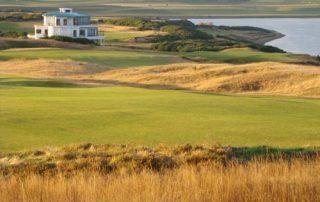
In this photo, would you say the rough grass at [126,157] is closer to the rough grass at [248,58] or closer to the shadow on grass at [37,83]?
the shadow on grass at [37,83]

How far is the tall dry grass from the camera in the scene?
28.7ft

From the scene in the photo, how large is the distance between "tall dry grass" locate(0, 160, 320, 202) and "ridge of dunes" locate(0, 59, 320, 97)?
2362cm

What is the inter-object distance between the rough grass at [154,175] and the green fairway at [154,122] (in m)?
1.36

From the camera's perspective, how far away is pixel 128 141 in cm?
1405

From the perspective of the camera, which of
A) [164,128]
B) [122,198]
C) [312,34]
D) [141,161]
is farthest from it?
[312,34]

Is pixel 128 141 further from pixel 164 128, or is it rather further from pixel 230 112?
pixel 230 112

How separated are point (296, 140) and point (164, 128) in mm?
2794

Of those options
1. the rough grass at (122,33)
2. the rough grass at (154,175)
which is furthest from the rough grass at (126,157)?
the rough grass at (122,33)

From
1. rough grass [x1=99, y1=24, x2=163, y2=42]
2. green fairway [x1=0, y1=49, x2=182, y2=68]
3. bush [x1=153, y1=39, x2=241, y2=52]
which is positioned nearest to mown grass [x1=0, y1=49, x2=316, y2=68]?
green fairway [x1=0, y1=49, x2=182, y2=68]

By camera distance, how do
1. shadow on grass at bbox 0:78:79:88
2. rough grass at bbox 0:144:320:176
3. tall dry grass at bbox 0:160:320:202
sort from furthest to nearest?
shadow on grass at bbox 0:78:79:88 → rough grass at bbox 0:144:320:176 → tall dry grass at bbox 0:160:320:202

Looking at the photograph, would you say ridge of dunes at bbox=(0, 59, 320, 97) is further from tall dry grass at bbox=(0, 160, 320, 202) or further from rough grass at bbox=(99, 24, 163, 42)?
rough grass at bbox=(99, 24, 163, 42)

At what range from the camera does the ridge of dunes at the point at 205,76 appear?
35969mm

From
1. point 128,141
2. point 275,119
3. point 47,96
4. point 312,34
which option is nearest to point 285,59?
point 47,96

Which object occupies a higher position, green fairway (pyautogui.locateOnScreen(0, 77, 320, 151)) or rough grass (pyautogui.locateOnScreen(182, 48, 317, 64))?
green fairway (pyautogui.locateOnScreen(0, 77, 320, 151))
